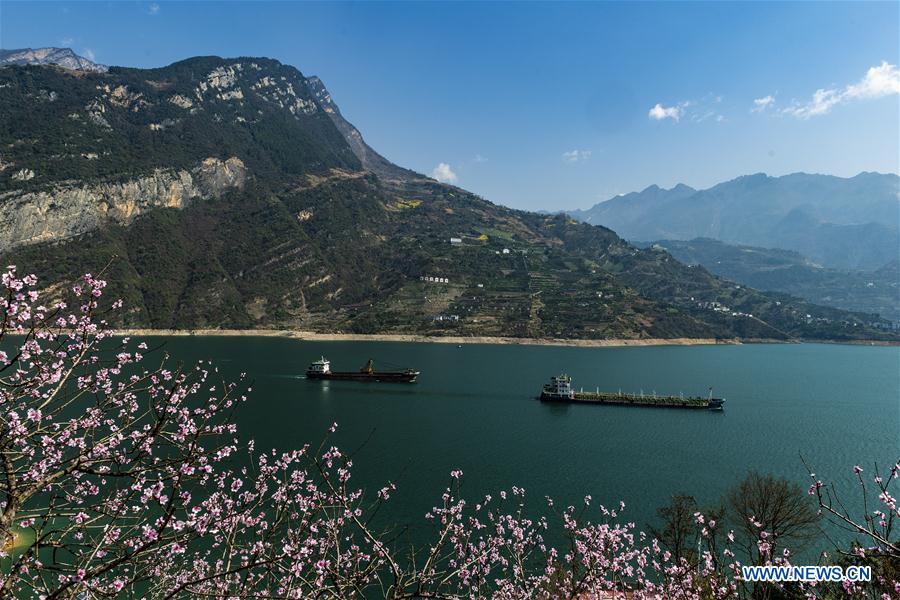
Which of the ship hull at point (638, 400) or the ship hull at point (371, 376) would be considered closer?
the ship hull at point (638, 400)

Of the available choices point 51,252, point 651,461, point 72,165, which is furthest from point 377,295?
point 651,461

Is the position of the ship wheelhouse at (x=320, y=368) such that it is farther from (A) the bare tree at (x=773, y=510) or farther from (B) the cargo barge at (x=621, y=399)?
(A) the bare tree at (x=773, y=510)

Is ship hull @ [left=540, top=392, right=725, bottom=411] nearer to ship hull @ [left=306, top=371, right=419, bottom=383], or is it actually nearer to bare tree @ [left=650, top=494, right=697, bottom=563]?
ship hull @ [left=306, top=371, right=419, bottom=383]

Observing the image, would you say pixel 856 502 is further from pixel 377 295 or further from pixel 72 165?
pixel 72 165

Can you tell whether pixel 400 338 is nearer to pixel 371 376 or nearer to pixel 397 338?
pixel 397 338

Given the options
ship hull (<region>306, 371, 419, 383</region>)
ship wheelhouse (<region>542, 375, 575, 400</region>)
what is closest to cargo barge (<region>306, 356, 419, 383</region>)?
ship hull (<region>306, 371, 419, 383</region>)

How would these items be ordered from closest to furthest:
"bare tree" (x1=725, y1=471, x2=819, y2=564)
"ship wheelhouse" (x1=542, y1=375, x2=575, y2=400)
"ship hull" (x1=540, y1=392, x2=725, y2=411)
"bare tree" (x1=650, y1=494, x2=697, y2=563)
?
"bare tree" (x1=725, y1=471, x2=819, y2=564) → "bare tree" (x1=650, y1=494, x2=697, y2=563) → "ship hull" (x1=540, y1=392, x2=725, y2=411) → "ship wheelhouse" (x1=542, y1=375, x2=575, y2=400)

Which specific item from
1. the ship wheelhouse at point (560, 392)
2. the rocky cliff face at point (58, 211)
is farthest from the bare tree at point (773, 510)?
the rocky cliff face at point (58, 211)
